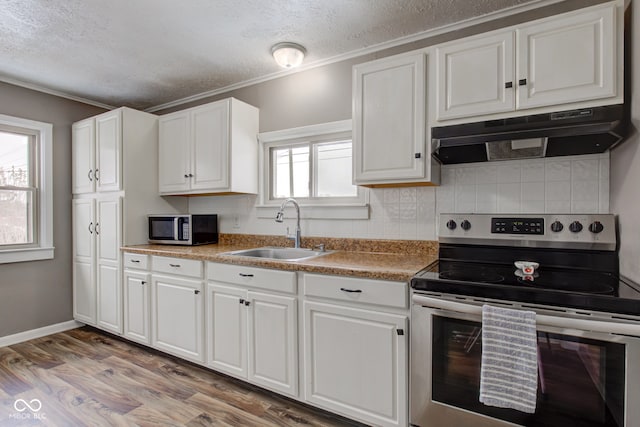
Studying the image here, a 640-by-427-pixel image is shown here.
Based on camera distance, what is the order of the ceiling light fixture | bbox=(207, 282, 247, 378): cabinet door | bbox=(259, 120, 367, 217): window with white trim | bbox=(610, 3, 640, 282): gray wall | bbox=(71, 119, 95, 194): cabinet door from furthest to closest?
1. bbox=(71, 119, 95, 194): cabinet door
2. bbox=(259, 120, 367, 217): window with white trim
3. the ceiling light fixture
4. bbox=(207, 282, 247, 378): cabinet door
5. bbox=(610, 3, 640, 282): gray wall

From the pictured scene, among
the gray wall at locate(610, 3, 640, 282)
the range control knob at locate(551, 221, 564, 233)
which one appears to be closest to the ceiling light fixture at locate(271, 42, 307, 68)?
the gray wall at locate(610, 3, 640, 282)

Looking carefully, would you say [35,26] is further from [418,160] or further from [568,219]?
[568,219]

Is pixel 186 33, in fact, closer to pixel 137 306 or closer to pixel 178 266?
pixel 178 266

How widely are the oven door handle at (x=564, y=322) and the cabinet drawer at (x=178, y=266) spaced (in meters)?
1.56

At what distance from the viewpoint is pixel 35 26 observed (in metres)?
2.12

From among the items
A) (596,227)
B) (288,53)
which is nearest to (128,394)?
(288,53)

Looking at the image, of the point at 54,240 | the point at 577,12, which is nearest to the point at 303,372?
the point at 577,12

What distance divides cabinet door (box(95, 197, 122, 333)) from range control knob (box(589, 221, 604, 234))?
330 cm

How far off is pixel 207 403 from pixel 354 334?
41.1 inches

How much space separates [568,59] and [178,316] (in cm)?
276

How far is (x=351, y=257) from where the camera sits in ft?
7.19

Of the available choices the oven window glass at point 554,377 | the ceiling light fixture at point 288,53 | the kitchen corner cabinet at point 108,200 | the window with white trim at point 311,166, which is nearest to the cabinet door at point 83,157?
the kitchen corner cabinet at point 108,200

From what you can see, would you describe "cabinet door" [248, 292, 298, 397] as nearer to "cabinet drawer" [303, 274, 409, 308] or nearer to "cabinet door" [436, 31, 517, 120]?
"cabinet drawer" [303, 274, 409, 308]

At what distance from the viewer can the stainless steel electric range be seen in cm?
120
